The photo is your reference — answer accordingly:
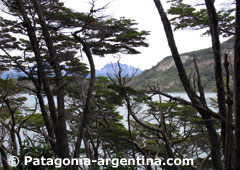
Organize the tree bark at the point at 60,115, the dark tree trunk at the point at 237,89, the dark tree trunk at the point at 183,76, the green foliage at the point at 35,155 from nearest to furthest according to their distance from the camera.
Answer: the dark tree trunk at the point at 237,89 → the dark tree trunk at the point at 183,76 → the green foliage at the point at 35,155 → the tree bark at the point at 60,115

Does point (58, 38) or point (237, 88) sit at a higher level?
point (58, 38)

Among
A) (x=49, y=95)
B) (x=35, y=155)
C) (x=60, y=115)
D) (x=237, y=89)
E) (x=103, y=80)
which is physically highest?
(x=103, y=80)

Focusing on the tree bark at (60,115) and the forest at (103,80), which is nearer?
the forest at (103,80)

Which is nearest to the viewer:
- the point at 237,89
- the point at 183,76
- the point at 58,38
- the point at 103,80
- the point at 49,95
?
the point at 237,89

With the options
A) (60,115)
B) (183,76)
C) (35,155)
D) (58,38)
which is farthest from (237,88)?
(58,38)

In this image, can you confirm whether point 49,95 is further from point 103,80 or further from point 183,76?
point 103,80

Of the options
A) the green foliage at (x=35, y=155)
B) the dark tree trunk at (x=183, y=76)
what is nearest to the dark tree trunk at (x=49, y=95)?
the green foliage at (x=35, y=155)

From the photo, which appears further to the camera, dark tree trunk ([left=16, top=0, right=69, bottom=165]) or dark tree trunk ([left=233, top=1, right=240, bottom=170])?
dark tree trunk ([left=16, top=0, right=69, bottom=165])

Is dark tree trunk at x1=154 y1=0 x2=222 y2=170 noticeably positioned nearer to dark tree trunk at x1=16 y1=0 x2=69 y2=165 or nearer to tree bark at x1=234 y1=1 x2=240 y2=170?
tree bark at x1=234 y1=1 x2=240 y2=170

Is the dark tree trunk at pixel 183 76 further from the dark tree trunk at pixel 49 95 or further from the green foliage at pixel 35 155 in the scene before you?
the dark tree trunk at pixel 49 95

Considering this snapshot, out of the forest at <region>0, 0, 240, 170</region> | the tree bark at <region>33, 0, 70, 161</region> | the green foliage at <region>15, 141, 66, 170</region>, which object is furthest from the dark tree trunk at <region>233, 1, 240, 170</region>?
the tree bark at <region>33, 0, 70, 161</region>

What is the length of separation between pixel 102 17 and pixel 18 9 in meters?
1.82

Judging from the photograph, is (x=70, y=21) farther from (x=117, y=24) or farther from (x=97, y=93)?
→ (x=97, y=93)

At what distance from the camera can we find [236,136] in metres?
2.23
